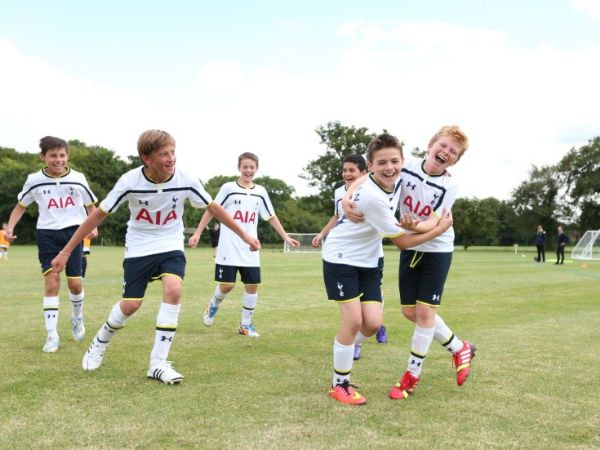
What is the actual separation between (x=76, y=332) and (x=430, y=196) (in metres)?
4.82

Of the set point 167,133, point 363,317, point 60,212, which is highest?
point 167,133

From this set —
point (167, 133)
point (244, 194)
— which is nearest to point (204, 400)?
point (167, 133)

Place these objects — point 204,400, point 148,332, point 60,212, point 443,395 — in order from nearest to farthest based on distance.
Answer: point 204,400 → point 443,395 → point 60,212 → point 148,332

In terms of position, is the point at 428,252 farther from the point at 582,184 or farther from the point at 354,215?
the point at 582,184

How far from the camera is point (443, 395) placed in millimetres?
4855

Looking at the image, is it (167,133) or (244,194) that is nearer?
(167,133)

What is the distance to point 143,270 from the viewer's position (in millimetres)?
5367

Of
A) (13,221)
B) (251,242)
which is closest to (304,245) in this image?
(13,221)

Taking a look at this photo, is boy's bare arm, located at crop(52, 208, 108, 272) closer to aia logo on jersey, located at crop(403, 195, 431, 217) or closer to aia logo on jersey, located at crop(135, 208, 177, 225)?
aia logo on jersey, located at crop(135, 208, 177, 225)

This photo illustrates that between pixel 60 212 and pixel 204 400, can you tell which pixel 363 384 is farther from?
pixel 60 212

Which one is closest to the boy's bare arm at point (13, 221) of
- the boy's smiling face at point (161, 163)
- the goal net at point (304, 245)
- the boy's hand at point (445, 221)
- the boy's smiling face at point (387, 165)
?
the boy's smiling face at point (161, 163)

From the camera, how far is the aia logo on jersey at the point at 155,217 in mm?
5336

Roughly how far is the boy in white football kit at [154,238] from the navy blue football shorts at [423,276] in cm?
171

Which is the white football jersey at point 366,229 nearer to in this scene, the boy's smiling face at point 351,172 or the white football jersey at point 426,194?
the white football jersey at point 426,194
